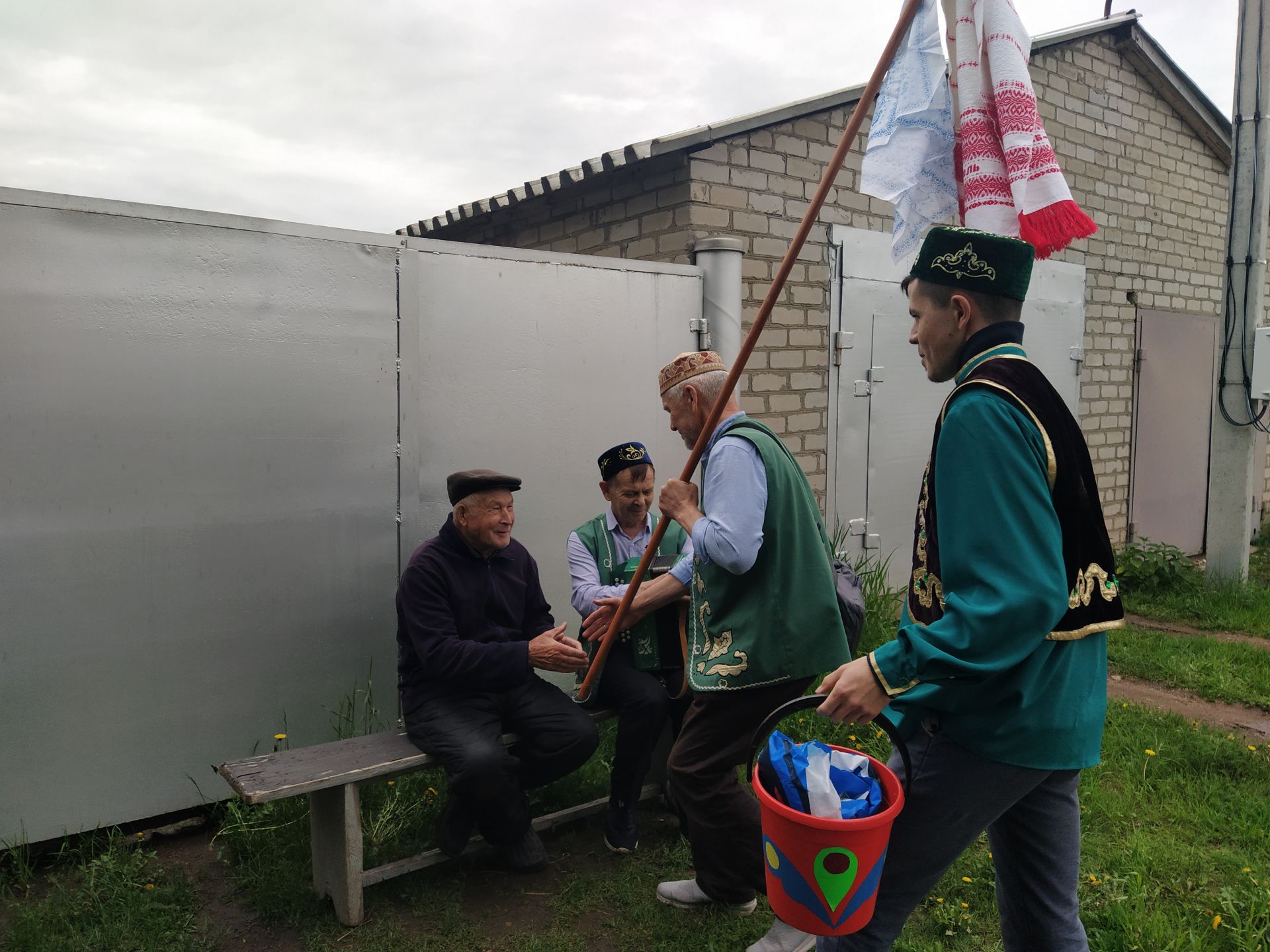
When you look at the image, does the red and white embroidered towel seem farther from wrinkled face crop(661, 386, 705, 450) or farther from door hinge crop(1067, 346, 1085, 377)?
door hinge crop(1067, 346, 1085, 377)

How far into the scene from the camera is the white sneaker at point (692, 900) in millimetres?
3277

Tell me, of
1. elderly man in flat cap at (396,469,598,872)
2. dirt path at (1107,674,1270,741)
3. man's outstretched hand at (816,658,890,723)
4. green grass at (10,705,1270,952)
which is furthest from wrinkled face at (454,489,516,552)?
dirt path at (1107,674,1270,741)

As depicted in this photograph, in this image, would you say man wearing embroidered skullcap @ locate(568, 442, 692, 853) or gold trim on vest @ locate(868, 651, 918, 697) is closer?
gold trim on vest @ locate(868, 651, 918, 697)

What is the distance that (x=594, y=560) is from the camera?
406 centimetres

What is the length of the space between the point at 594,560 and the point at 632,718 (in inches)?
27.2

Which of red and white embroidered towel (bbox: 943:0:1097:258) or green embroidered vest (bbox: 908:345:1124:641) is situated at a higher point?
red and white embroidered towel (bbox: 943:0:1097:258)

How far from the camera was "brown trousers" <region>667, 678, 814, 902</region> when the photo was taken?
117 inches

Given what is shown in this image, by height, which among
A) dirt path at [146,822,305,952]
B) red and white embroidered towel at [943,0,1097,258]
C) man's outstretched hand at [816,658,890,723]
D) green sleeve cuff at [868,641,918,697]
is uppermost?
red and white embroidered towel at [943,0,1097,258]

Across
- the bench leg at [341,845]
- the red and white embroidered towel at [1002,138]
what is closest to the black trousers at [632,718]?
the bench leg at [341,845]

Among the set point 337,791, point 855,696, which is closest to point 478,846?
point 337,791

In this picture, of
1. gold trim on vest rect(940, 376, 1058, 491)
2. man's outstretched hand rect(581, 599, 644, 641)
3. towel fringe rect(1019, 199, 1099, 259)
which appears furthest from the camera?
man's outstretched hand rect(581, 599, 644, 641)

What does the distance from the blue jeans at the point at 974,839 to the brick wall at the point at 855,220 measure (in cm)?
398

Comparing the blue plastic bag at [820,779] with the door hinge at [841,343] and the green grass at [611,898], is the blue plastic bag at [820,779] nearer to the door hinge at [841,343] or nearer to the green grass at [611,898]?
the green grass at [611,898]

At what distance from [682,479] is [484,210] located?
502cm
